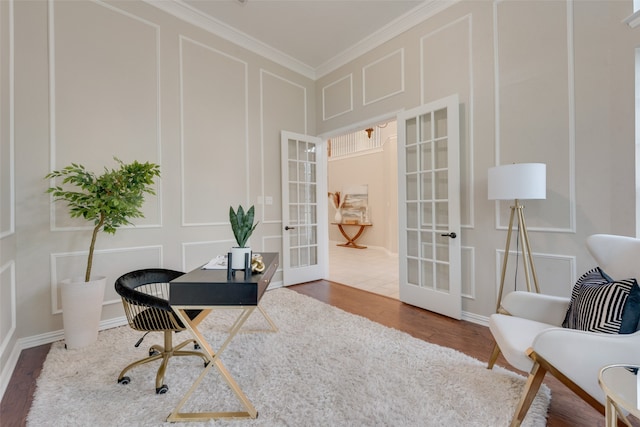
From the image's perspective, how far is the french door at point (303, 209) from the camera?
4.00 metres

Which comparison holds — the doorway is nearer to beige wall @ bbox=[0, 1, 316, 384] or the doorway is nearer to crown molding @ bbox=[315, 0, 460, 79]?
crown molding @ bbox=[315, 0, 460, 79]

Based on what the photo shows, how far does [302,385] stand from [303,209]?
2.86 meters

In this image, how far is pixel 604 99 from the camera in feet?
6.51

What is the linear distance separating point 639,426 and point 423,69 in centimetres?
323

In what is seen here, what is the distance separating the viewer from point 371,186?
24.6 feet

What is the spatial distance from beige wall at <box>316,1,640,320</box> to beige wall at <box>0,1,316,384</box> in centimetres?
223

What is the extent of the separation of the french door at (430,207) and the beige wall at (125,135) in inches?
72.0

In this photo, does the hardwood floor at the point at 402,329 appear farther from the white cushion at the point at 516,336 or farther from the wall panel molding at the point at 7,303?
the white cushion at the point at 516,336

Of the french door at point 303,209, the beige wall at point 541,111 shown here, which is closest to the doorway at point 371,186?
the french door at point 303,209

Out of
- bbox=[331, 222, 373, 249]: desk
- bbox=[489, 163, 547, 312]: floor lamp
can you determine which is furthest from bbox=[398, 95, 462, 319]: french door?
bbox=[331, 222, 373, 249]: desk

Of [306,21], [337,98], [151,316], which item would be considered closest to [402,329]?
[151,316]

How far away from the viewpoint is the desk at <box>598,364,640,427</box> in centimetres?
83

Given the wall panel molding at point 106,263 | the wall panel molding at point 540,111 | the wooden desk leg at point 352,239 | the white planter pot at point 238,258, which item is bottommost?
the wooden desk leg at point 352,239

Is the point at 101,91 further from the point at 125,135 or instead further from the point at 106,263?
the point at 106,263
